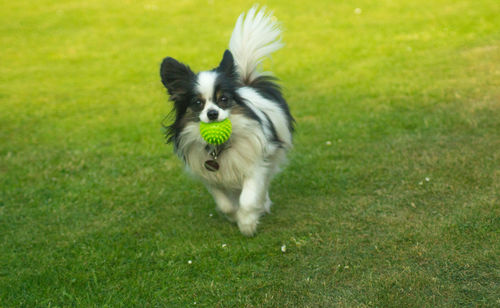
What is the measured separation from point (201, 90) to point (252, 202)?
1.01 meters

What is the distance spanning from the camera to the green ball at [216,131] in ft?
13.0

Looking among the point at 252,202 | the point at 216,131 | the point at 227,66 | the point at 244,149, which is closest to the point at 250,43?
the point at 227,66

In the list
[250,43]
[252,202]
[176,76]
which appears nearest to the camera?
[176,76]

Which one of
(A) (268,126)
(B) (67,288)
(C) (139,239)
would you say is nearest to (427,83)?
(A) (268,126)

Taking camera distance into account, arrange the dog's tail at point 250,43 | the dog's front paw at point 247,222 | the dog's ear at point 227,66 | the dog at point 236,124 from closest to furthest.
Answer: the dog at point 236,124, the dog's ear at point 227,66, the dog's front paw at point 247,222, the dog's tail at point 250,43

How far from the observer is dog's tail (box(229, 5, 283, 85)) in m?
4.79

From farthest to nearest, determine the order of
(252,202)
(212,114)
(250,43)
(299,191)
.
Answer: (299,191)
(250,43)
(252,202)
(212,114)

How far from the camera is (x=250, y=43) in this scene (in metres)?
4.79

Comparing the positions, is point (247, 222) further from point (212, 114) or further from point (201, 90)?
point (201, 90)

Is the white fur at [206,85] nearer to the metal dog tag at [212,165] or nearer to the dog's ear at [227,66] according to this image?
the dog's ear at [227,66]

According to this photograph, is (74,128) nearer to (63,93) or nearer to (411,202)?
(63,93)

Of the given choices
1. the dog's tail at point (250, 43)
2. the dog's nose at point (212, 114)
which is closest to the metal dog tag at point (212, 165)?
→ the dog's nose at point (212, 114)

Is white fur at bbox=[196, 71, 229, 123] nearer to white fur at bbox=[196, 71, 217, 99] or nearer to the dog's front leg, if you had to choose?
white fur at bbox=[196, 71, 217, 99]

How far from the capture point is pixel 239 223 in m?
4.36
